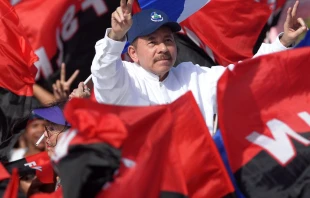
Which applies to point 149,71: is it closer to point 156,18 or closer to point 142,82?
point 142,82

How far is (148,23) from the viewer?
13.7 ft

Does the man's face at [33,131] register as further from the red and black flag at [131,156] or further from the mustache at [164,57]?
the red and black flag at [131,156]

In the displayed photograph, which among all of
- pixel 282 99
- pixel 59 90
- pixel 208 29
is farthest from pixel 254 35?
pixel 282 99

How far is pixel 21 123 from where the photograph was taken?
512 cm

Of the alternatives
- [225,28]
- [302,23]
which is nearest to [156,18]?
[302,23]

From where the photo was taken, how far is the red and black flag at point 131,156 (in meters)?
3.12

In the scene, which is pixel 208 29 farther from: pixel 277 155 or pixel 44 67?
pixel 277 155

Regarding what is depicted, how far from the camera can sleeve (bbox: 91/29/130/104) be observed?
3865 mm

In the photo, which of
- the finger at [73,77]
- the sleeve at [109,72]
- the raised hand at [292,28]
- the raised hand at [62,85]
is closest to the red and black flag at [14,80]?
the raised hand at [62,85]

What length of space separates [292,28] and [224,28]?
119 cm

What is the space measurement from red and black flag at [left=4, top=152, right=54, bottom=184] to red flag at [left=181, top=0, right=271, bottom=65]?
164 cm

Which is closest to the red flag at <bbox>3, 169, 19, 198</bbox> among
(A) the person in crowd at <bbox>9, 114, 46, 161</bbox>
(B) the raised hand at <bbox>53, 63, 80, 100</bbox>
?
(A) the person in crowd at <bbox>9, 114, 46, 161</bbox>

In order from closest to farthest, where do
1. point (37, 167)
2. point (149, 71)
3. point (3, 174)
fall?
point (3, 174) → point (149, 71) → point (37, 167)

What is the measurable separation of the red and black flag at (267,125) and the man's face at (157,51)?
24.1 inches
